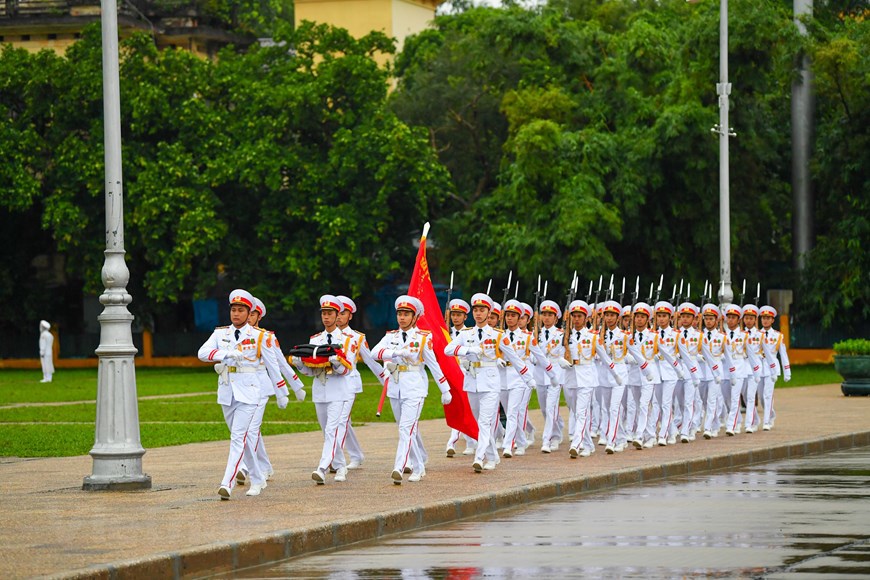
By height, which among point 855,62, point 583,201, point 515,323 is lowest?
point 515,323

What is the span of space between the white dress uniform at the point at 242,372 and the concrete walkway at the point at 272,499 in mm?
583

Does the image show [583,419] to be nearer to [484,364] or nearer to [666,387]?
[484,364]

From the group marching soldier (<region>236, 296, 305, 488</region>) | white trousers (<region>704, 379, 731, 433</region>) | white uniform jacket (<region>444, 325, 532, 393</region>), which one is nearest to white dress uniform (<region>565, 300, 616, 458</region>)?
white uniform jacket (<region>444, 325, 532, 393</region>)

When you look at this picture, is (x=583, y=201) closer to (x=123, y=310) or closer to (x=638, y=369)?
(x=638, y=369)

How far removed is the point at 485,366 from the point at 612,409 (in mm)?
3398

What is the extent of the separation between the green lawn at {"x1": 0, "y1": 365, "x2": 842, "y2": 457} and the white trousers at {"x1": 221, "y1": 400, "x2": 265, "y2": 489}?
690 centimetres

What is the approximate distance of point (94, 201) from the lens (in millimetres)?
53531

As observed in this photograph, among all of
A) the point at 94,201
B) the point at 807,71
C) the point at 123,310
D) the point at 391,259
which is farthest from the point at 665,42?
the point at 123,310

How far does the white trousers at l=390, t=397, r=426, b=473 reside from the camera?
17219mm

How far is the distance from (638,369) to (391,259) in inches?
1183

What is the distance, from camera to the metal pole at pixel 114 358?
16.4 m

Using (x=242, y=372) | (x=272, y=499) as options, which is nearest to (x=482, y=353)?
(x=242, y=372)

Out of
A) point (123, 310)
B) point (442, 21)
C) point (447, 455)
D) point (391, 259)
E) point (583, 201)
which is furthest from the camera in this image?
point (442, 21)

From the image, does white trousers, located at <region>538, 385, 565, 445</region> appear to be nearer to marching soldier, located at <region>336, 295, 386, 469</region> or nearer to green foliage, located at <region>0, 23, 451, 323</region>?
marching soldier, located at <region>336, 295, 386, 469</region>
